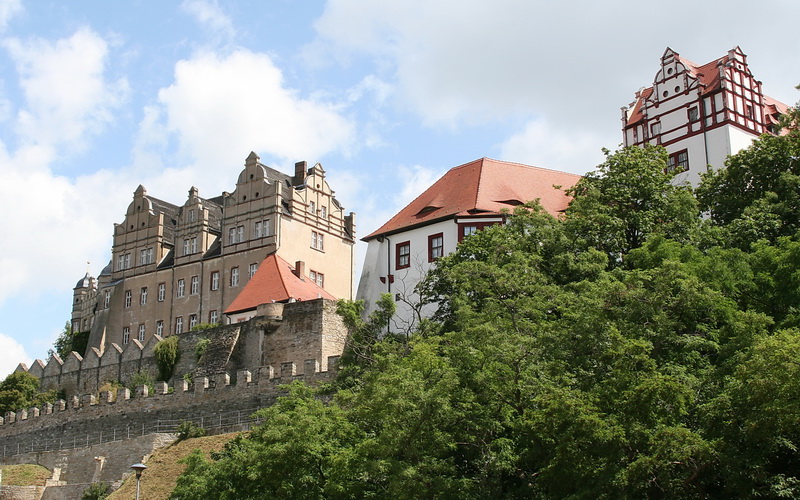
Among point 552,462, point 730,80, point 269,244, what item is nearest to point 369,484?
Answer: point 552,462

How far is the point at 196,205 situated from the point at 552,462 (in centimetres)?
4456

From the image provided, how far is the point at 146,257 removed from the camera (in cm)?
6606

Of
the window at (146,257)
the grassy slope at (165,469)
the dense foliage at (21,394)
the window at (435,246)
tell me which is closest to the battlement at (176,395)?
the grassy slope at (165,469)

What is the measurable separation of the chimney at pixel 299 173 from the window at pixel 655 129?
22550mm

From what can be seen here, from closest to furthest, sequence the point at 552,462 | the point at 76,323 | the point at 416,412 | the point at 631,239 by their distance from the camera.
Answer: the point at 552,462 < the point at 416,412 < the point at 631,239 < the point at 76,323

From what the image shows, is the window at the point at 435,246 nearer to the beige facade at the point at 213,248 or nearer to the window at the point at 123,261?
Answer: the beige facade at the point at 213,248

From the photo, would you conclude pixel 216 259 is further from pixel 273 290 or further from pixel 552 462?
pixel 552 462

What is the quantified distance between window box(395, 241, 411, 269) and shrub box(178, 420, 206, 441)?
11.5 m

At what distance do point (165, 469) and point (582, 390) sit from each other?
20479 mm

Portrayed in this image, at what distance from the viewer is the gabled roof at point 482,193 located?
46750 mm

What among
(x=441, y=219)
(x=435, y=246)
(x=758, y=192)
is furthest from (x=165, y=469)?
(x=758, y=192)

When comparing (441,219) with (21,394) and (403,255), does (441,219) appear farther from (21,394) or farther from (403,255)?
(21,394)

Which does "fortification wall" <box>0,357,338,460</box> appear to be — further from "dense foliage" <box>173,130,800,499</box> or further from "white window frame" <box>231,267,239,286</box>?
"white window frame" <box>231,267,239,286</box>

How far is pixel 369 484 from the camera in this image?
2777 centimetres
